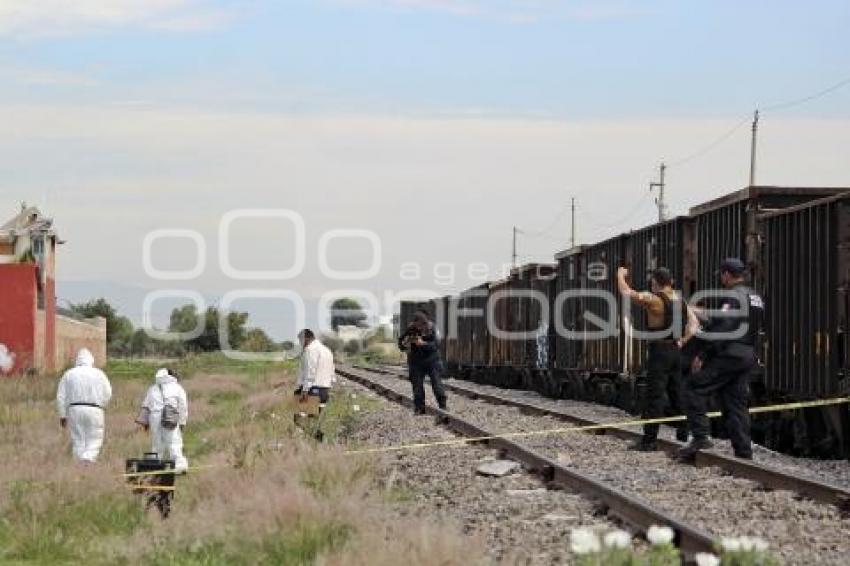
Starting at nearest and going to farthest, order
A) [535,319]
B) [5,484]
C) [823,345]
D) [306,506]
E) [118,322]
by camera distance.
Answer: [306,506] < [5,484] < [823,345] < [535,319] < [118,322]

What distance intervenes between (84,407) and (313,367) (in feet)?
18.3

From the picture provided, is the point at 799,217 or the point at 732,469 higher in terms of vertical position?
the point at 799,217

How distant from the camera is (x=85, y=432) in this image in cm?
1431

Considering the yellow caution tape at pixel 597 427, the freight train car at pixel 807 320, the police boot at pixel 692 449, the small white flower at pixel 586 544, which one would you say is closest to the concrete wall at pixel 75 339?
the yellow caution tape at pixel 597 427

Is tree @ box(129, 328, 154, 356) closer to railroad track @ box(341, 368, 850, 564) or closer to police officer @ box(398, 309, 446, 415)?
police officer @ box(398, 309, 446, 415)

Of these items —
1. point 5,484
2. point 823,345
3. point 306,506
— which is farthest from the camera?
point 823,345

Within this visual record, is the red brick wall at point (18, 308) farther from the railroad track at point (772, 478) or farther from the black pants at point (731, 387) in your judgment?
the black pants at point (731, 387)

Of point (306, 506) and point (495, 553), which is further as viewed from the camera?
point (306, 506)

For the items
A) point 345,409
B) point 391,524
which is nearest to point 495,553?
point 391,524

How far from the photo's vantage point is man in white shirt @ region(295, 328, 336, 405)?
64.1ft

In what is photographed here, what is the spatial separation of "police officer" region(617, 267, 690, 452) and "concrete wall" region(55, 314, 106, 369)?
41.2 metres

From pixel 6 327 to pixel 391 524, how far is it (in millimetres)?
46670

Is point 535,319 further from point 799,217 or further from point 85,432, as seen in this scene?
point 85,432

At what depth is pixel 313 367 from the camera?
19.6 metres
